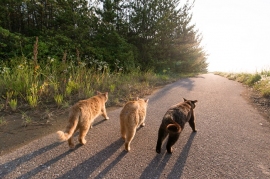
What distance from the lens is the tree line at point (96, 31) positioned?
650cm

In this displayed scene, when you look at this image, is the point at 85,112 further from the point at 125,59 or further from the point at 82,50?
the point at 125,59

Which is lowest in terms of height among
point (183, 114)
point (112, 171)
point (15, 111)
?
point (112, 171)

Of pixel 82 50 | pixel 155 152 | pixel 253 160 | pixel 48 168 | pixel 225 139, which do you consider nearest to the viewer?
pixel 48 168

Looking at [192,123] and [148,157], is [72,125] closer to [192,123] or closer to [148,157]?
[148,157]

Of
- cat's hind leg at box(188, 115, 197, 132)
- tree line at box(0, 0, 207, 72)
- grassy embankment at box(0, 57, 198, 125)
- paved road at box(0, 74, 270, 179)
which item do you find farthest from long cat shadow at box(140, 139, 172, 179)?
tree line at box(0, 0, 207, 72)

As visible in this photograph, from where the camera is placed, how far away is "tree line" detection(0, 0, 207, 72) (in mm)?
6504

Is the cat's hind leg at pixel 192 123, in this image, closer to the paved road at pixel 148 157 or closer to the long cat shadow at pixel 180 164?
the paved road at pixel 148 157

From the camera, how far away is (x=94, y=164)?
199cm

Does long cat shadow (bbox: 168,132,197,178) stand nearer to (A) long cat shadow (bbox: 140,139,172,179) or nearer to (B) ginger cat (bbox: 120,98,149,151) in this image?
(A) long cat shadow (bbox: 140,139,172,179)

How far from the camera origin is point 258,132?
10.0 ft

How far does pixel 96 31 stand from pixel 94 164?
8.68 m

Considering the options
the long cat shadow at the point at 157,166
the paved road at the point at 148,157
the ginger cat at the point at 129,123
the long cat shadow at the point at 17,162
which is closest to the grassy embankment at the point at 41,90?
the long cat shadow at the point at 17,162

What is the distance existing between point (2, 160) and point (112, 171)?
57.8 inches

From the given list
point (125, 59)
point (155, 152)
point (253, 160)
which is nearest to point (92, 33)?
point (125, 59)
